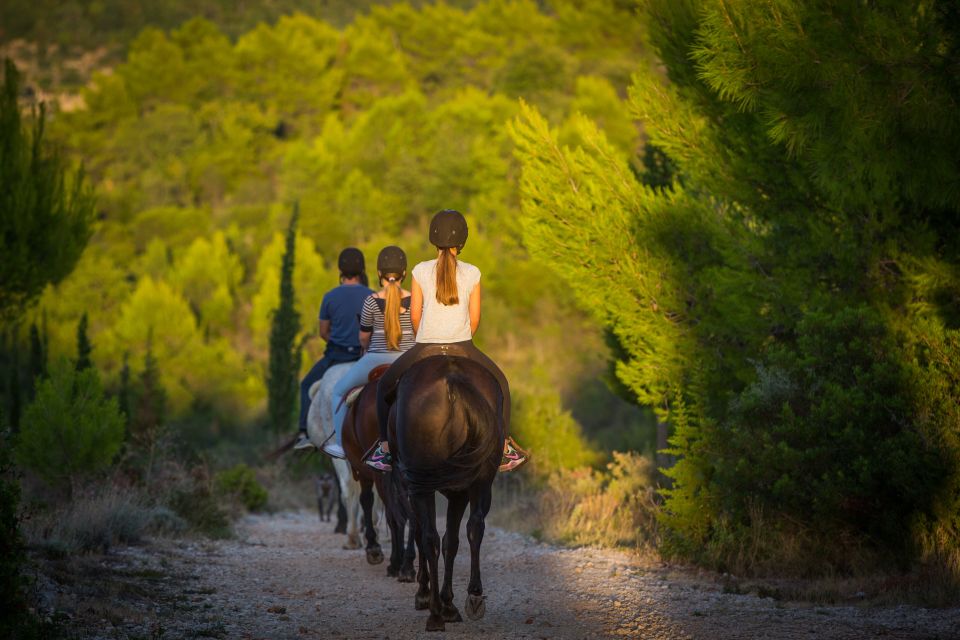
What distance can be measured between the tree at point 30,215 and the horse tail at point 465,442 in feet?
57.1

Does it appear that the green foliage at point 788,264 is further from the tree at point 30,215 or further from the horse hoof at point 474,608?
the tree at point 30,215

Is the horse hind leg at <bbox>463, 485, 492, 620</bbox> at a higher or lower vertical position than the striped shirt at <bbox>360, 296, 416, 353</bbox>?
→ lower

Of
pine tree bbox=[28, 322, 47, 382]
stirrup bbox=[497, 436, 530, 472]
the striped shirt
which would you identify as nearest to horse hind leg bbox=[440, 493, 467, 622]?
stirrup bbox=[497, 436, 530, 472]

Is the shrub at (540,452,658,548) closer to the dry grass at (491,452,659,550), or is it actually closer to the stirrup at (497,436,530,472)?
the dry grass at (491,452,659,550)

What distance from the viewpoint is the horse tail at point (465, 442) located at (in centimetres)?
741

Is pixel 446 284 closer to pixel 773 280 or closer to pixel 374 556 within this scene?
pixel 374 556

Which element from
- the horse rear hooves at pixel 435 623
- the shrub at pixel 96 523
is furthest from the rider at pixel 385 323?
the horse rear hooves at pixel 435 623

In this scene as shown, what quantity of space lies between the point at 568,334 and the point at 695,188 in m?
29.9

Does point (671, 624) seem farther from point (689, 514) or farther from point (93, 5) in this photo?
point (93, 5)

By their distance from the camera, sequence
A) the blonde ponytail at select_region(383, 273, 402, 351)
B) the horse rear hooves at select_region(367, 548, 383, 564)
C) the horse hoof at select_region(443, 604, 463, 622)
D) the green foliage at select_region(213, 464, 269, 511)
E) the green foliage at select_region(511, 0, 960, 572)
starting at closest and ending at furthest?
the horse hoof at select_region(443, 604, 463, 622), the green foliage at select_region(511, 0, 960, 572), the blonde ponytail at select_region(383, 273, 402, 351), the horse rear hooves at select_region(367, 548, 383, 564), the green foliage at select_region(213, 464, 269, 511)

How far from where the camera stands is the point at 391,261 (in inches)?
391

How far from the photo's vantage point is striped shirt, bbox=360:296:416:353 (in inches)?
396

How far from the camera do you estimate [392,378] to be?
7.96 metres

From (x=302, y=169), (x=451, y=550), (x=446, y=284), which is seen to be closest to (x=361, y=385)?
(x=446, y=284)
